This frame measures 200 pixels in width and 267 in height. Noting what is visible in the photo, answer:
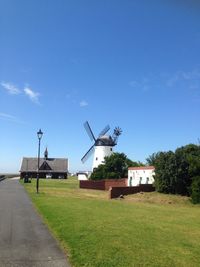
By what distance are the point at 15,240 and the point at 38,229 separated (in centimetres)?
265

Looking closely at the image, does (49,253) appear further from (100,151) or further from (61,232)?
(100,151)

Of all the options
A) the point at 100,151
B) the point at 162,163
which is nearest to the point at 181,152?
the point at 162,163

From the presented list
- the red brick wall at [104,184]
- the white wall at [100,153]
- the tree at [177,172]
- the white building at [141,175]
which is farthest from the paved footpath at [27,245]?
the white wall at [100,153]

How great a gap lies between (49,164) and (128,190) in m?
89.2

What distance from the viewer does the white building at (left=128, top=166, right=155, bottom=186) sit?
46134mm

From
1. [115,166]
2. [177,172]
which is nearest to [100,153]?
[115,166]

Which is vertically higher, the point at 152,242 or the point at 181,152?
the point at 181,152

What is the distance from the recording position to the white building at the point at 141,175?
151 ft

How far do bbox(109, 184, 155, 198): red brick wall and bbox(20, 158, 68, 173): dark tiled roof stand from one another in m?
84.2

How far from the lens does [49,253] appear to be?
10773 mm

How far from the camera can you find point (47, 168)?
125m

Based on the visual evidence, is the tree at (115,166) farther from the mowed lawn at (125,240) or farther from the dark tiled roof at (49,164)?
the dark tiled roof at (49,164)

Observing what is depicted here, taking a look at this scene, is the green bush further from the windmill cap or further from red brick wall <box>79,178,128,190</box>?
the windmill cap

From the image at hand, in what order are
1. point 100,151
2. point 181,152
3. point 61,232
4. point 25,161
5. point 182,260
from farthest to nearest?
point 25,161 → point 100,151 → point 181,152 → point 61,232 → point 182,260
